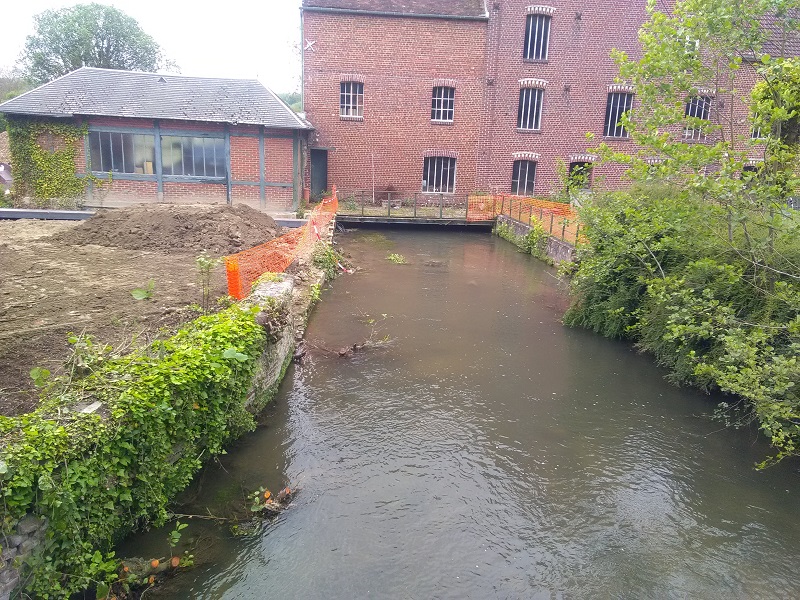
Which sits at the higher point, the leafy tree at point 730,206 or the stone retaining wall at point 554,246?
the leafy tree at point 730,206

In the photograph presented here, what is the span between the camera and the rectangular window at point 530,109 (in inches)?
966

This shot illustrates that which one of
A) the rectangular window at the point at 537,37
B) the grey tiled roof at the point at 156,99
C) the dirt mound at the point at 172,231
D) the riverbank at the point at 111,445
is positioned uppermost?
the rectangular window at the point at 537,37

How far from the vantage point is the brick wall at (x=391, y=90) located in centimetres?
2327

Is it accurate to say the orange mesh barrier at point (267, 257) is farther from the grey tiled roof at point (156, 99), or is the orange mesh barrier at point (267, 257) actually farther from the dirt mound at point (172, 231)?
the grey tiled roof at point (156, 99)

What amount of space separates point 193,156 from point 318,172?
6.02 meters

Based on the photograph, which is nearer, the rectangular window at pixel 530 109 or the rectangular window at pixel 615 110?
the rectangular window at pixel 530 109

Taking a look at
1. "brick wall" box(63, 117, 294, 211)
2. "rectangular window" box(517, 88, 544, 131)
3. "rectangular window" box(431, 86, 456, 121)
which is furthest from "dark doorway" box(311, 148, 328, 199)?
"rectangular window" box(517, 88, 544, 131)

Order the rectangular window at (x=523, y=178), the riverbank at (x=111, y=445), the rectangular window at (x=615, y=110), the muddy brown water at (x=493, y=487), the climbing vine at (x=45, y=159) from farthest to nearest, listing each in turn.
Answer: the rectangular window at (x=523, y=178)
the rectangular window at (x=615, y=110)
the climbing vine at (x=45, y=159)
the muddy brown water at (x=493, y=487)
the riverbank at (x=111, y=445)

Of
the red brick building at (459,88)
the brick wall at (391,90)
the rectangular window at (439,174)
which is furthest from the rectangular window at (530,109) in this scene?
the rectangular window at (439,174)

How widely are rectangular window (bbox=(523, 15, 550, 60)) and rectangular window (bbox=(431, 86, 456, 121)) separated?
356 centimetres

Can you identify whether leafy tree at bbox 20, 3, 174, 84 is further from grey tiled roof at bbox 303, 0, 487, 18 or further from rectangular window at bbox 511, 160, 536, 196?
rectangular window at bbox 511, 160, 536, 196

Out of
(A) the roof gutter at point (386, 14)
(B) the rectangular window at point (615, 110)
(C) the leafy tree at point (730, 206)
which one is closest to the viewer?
(C) the leafy tree at point (730, 206)

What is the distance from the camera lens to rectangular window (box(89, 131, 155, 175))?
63.6 feet

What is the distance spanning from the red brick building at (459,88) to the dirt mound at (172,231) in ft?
36.4
